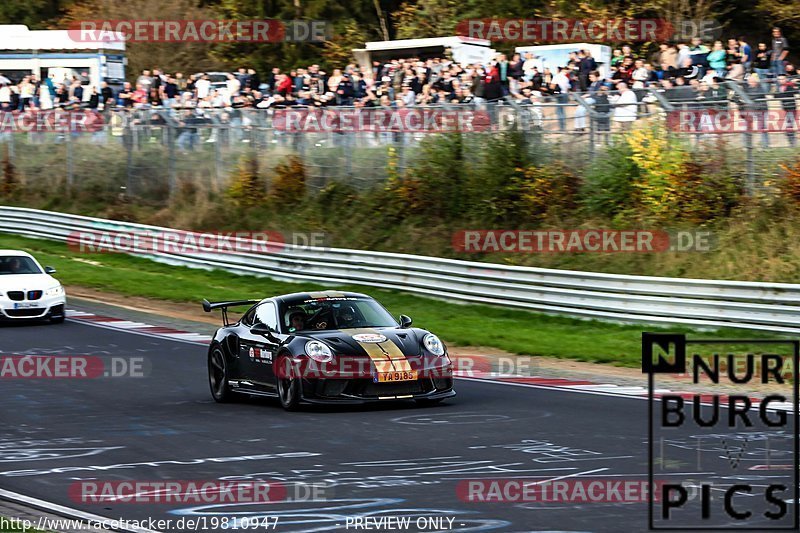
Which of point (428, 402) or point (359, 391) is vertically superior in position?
point (359, 391)

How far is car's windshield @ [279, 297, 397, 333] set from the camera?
1423cm

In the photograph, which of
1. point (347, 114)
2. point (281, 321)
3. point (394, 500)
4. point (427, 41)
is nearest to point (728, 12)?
point (427, 41)

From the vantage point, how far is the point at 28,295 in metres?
22.9

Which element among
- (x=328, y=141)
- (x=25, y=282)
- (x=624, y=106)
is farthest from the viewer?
(x=328, y=141)

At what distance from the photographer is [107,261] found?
3114cm

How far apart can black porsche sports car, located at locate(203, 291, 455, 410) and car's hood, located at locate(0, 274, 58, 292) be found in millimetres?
8964

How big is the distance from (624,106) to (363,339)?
11.6 metres

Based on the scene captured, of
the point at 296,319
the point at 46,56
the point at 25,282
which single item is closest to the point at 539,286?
the point at 296,319
